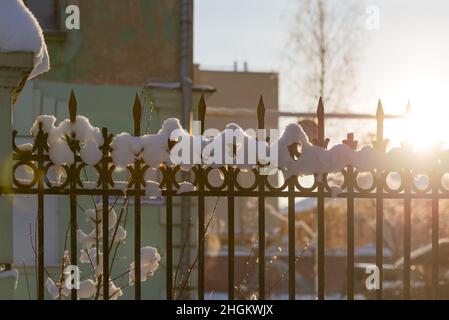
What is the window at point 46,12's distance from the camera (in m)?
12.5

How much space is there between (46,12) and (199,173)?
327 inches

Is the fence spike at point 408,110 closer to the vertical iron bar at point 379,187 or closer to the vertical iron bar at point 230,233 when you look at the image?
the vertical iron bar at point 379,187

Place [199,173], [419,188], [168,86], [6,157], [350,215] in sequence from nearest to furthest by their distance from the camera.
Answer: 1. [6,157]
2. [199,173]
3. [350,215]
4. [419,188]
5. [168,86]

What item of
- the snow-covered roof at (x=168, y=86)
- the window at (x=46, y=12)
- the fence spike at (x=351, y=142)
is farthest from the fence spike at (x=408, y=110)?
the window at (x=46, y=12)

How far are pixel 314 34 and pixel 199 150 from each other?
1653 centimetres

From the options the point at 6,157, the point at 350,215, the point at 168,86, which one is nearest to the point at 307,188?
the point at 350,215

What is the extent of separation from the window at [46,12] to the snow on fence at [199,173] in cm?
784

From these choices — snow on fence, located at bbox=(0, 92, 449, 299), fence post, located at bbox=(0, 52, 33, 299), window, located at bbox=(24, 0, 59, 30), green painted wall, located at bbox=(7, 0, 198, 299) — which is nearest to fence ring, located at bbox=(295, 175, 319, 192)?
snow on fence, located at bbox=(0, 92, 449, 299)

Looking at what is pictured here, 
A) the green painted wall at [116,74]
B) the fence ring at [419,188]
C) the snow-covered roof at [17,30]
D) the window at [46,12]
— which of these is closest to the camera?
the snow-covered roof at [17,30]

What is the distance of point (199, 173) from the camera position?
Result: 489cm

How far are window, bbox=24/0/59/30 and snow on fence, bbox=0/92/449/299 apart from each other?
7.84 m

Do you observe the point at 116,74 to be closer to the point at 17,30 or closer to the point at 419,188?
the point at 419,188
